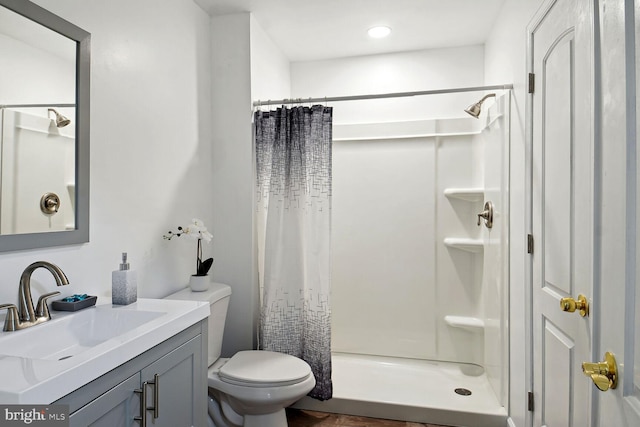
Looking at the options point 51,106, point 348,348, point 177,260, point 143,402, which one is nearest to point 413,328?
point 348,348

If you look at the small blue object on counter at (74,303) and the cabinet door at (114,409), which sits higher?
the small blue object on counter at (74,303)

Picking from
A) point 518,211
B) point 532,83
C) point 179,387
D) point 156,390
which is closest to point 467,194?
point 518,211

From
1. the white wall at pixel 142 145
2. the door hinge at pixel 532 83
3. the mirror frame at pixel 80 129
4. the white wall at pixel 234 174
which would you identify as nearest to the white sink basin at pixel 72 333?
the white wall at pixel 142 145

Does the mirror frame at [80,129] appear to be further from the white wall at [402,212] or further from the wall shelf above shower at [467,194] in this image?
the wall shelf above shower at [467,194]

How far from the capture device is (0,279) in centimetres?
124

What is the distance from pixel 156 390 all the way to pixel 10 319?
1.59ft

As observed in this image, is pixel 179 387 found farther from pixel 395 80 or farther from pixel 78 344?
pixel 395 80

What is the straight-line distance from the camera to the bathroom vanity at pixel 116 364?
892 millimetres

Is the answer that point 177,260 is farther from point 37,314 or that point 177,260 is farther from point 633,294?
point 633,294

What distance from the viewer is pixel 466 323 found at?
9.38 feet

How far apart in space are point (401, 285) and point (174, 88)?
6.90 feet

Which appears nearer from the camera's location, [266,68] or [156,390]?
[156,390]

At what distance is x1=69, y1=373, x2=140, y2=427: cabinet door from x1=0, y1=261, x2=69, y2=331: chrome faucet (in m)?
0.40
